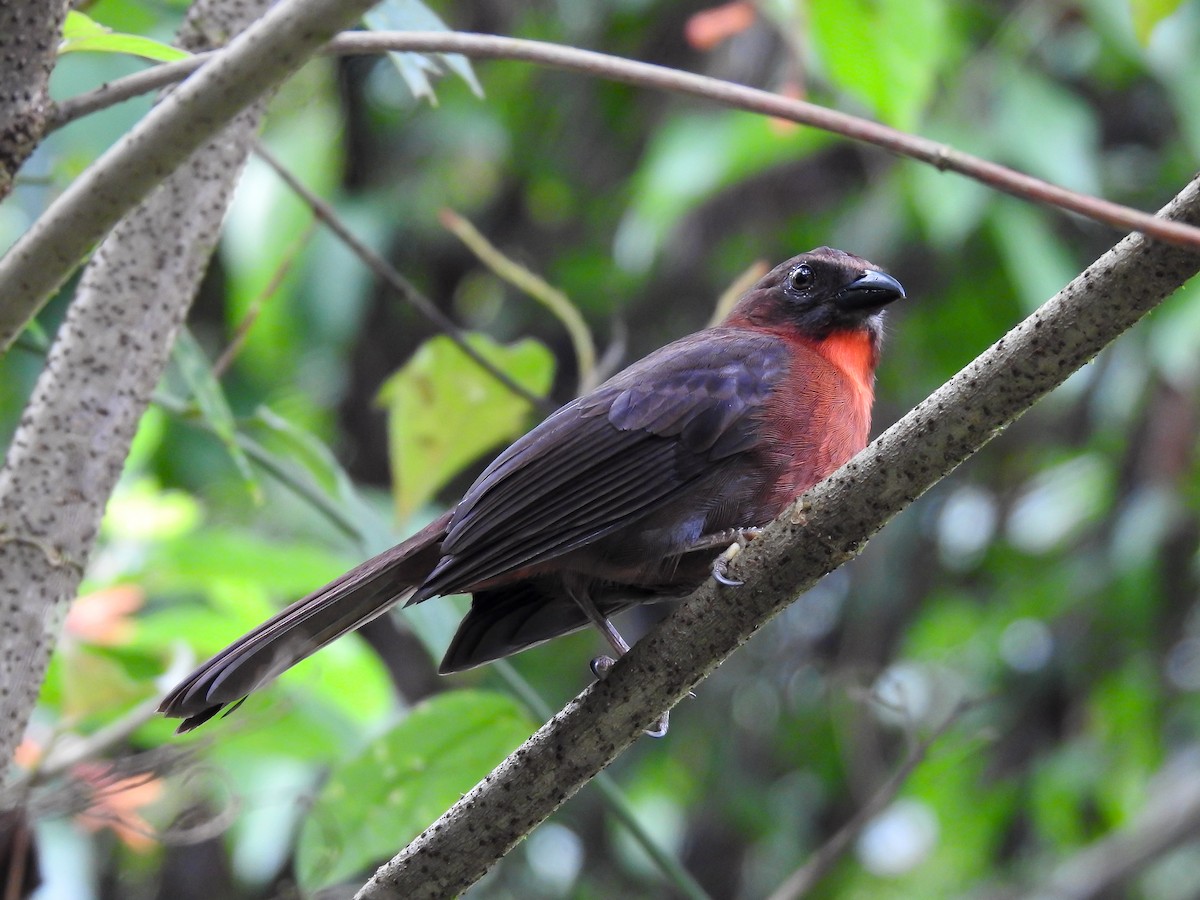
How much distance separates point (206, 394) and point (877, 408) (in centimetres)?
457

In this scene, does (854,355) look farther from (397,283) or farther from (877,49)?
(397,283)

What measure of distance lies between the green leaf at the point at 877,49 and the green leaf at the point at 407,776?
5.10 feet

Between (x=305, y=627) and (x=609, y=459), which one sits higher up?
(x=305, y=627)

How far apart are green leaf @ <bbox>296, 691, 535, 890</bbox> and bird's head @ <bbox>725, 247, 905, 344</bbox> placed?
1.32m

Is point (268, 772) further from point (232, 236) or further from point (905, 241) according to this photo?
point (905, 241)

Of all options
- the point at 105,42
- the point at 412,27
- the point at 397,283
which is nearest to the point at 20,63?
the point at 105,42

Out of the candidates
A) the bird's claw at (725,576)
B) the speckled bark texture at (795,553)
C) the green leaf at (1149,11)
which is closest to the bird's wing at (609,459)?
A: the speckled bark texture at (795,553)

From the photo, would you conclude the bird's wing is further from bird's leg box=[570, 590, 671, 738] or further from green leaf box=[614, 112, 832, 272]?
green leaf box=[614, 112, 832, 272]

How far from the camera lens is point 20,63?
180 centimetres

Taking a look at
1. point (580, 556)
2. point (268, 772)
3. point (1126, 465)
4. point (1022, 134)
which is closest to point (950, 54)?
point (1022, 134)

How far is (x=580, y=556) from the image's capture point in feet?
9.52

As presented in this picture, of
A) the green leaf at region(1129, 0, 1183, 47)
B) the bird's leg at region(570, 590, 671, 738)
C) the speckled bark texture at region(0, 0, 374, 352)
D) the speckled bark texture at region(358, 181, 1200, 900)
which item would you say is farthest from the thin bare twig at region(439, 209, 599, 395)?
the speckled bark texture at region(0, 0, 374, 352)

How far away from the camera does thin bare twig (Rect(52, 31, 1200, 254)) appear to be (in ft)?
4.77

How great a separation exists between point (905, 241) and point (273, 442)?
2888mm
